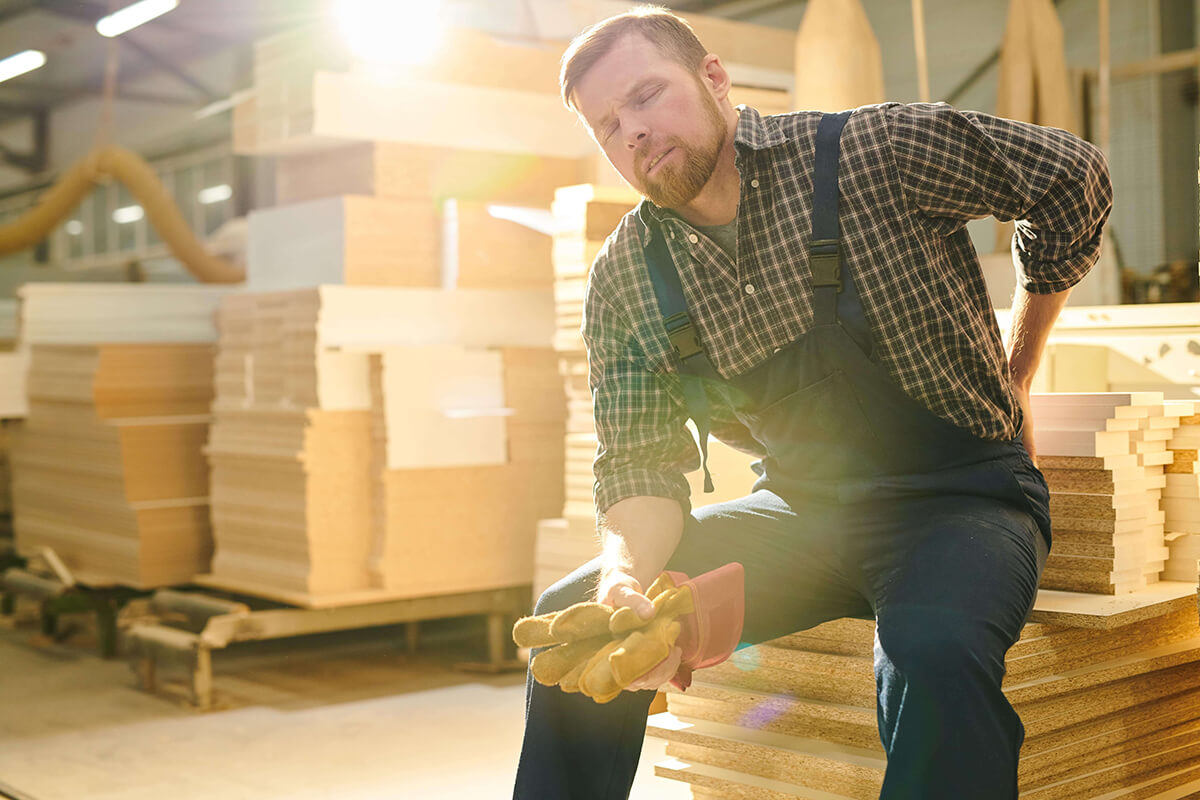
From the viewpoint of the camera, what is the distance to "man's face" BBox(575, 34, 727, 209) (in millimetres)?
2357

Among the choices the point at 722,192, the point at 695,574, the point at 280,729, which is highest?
the point at 722,192

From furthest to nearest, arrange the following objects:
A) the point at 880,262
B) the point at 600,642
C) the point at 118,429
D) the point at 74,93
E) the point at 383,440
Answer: the point at 74,93 → the point at 118,429 → the point at 383,440 → the point at 880,262 → the point at 600,642

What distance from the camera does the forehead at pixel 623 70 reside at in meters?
2.36

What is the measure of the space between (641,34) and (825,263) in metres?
0.56

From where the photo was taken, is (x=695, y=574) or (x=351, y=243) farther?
(x=351, y=243)

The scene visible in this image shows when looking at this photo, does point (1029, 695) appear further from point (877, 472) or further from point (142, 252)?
point (142, 252)

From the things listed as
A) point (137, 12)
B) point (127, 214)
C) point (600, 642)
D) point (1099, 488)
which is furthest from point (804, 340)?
point (127, 214)

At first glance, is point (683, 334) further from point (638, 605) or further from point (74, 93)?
point (74, 93)

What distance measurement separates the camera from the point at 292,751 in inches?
164

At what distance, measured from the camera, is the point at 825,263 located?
229cm

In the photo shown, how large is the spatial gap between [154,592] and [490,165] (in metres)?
2.52

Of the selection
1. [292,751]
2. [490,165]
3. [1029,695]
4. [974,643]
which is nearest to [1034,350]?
[1029,695]

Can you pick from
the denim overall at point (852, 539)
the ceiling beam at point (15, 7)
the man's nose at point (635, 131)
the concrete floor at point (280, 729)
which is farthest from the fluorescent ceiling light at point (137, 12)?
the denim overall at point (852, 539)

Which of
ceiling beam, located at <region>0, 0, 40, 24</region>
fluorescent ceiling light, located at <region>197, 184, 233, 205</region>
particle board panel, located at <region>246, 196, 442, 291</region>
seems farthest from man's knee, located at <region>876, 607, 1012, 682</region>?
fluorescent ceiling light, located at <region>197, 184, 233, 205</region>
